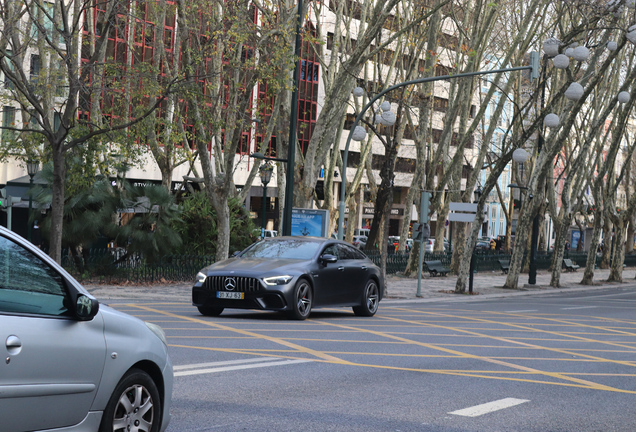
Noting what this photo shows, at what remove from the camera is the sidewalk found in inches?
816

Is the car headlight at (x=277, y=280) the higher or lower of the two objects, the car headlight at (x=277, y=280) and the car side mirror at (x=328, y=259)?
the lower

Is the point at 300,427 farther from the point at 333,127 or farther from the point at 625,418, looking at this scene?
the point at 333,127

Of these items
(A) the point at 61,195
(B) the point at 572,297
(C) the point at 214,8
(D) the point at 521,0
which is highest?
(D) the point at 521,0

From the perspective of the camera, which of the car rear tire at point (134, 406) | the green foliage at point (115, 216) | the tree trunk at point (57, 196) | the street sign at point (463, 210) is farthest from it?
the street sign at point (463, 210)

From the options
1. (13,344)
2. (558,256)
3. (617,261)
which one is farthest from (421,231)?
(13,344)

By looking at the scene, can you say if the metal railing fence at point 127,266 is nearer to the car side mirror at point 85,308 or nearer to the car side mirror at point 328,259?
the car side mirror at point 328,259

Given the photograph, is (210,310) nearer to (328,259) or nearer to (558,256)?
(328,259)

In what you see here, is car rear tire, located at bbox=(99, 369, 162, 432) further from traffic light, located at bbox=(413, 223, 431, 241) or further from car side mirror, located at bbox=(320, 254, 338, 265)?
traffic light, located at bbox=(413, 223, 431, 241)

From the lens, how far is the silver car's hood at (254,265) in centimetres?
1550

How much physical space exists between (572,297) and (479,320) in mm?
13848

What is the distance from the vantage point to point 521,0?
3209 cm

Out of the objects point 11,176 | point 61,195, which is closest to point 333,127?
point 61,195

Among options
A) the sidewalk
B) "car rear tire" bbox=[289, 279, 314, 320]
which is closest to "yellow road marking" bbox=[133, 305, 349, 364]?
"car rear tire" bbox=[289, 279, 314, 320]

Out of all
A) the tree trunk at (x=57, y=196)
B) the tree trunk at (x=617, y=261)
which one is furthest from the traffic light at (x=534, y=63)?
the tree trunk at (x=617, y=261)
